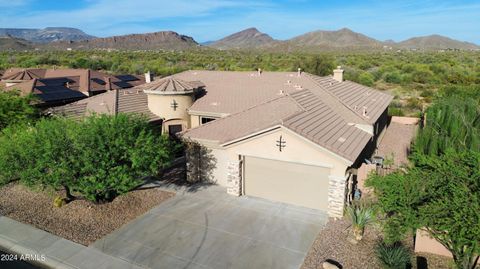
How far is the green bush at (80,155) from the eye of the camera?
14109 mm

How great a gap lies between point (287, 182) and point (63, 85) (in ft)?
86.1

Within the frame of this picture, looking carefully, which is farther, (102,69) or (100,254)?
(102,69)

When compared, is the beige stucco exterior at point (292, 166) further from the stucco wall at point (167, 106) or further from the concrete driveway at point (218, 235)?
the stucco wall at point (167, 106)

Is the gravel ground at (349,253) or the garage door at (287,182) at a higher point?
the garage door at (287,182)

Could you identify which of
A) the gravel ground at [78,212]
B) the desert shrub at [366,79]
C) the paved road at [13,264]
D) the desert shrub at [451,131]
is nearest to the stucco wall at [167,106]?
the gravel ground at [78,212]

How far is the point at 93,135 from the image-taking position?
47.6 feet

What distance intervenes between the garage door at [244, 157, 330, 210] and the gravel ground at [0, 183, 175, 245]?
4.40 m

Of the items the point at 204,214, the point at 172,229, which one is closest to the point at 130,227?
the point at 172,229

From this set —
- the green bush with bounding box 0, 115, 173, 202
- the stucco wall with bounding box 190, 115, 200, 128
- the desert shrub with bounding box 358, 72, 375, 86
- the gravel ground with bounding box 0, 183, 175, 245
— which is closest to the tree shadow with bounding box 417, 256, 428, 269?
the green bush with bounding box 0, 115, 173, 202

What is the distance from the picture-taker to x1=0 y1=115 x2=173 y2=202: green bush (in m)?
14.1

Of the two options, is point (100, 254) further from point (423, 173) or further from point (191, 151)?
point (423, 173)

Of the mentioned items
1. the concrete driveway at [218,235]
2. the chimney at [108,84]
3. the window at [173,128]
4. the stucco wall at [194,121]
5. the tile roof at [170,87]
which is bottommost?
the concrete driveway at [218,235]

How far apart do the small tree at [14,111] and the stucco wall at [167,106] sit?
7.28 metres

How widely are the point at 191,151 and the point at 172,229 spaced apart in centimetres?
533
